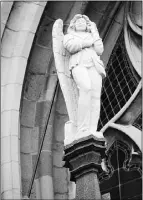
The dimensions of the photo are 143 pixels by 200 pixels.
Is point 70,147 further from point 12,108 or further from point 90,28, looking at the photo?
point 12,108

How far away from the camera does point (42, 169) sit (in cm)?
1373

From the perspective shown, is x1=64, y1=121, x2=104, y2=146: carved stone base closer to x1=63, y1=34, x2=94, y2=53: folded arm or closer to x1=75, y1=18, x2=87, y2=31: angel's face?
x1=63, y1=34, x2=94, y2=53: folded arm

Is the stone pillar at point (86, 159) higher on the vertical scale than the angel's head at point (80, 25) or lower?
lower

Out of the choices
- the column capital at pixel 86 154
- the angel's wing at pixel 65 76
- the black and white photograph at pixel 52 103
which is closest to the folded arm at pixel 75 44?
the angel's wing at pixel 65 76

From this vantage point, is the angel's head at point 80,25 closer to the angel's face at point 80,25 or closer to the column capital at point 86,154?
the angel's face at point 80,25

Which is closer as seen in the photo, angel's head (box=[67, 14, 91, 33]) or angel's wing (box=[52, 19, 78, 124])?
angel's wing (box=[52, 19, 78, 124])


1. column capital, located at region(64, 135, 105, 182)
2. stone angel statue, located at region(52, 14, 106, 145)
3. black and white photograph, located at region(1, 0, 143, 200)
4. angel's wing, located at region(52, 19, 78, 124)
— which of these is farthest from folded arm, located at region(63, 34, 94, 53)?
column capital, located at region(64, 135, 105, 182)

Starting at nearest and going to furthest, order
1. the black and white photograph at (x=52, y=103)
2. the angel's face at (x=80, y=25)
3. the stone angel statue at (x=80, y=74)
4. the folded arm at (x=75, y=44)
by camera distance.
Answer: the stone angel statue at (x=80, y=74), the folded arm at (x=75, y=44), the angel's face at (x=80, y=25), the black and white photograph at (x=52, y=103)

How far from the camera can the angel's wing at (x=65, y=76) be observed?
1036 centimetres

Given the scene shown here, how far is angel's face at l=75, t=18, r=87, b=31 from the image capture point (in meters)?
10.9

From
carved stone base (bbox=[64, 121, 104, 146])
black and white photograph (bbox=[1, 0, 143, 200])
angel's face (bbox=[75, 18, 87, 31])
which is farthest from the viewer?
black and white photograph (bbox=[1, 0, 143, 200])

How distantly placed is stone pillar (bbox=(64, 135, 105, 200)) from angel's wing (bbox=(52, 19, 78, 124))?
605 millimetres

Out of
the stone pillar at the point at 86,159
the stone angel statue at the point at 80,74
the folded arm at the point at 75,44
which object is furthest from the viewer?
the folded arm at the point at 75,44

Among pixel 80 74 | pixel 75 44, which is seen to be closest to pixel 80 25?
pixel 75 44
